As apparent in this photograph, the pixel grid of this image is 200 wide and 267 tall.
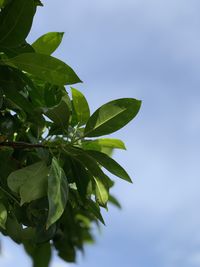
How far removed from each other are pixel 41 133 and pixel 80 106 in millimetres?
154

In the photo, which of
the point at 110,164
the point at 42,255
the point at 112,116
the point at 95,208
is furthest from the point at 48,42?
the point at 42,255

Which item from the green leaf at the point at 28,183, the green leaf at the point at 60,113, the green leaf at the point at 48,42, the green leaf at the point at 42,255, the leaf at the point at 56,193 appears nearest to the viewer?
the leaf at the point at 56,193

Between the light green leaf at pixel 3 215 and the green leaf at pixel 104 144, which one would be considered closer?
the light green leaf at pixel 3 215

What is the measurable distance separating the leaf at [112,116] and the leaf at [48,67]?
0.19m

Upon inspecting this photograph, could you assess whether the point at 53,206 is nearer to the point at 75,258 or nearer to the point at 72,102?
the point at 72,102

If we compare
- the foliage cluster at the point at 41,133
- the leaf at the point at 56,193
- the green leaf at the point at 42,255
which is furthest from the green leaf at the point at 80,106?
the green leaf at the point at 42,255

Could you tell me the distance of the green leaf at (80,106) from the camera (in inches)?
72.8

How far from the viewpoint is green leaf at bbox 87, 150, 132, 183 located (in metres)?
1.82

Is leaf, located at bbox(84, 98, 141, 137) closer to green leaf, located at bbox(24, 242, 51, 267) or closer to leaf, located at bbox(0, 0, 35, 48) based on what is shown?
leaf, located at bbox(0, 0, 35, 48)

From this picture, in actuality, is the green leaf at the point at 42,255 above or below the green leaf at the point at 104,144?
below

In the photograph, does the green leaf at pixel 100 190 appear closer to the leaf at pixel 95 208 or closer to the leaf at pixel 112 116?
the leaf at pixel 95 208

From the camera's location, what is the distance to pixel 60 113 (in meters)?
1.80

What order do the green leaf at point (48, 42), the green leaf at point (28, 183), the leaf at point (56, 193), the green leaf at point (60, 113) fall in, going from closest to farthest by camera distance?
1. the leaf at point (56, 193)
2. the green leaf at point (28, 183)
3. the green leaf at point (60, 113)
4. the green leaf at point (48, 42)

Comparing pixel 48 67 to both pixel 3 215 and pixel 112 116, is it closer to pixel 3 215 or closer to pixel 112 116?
pixel 112 116
